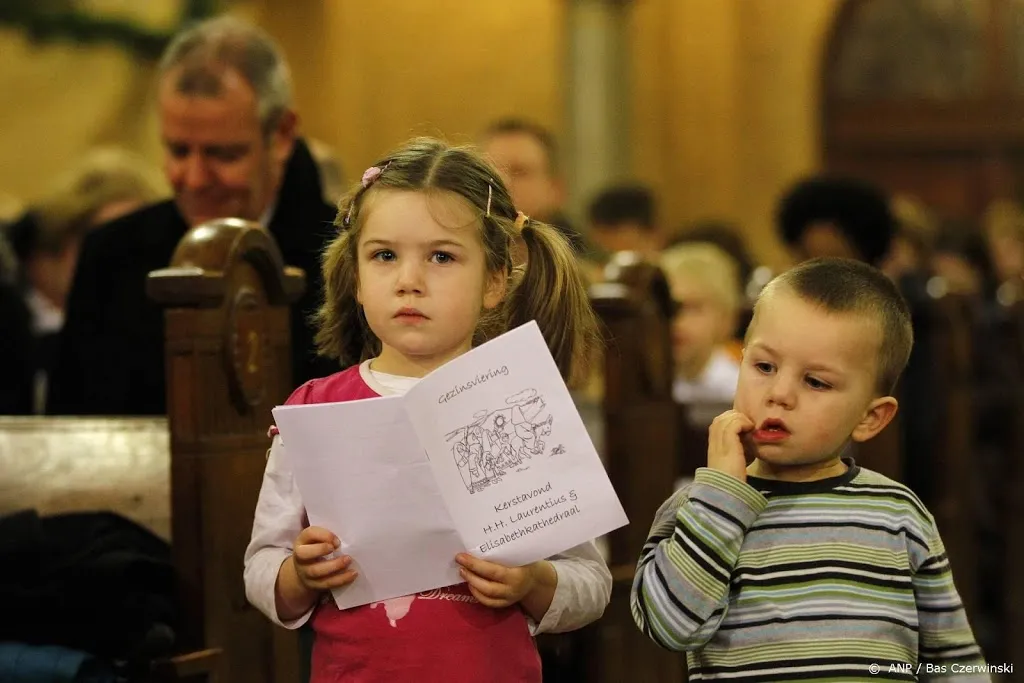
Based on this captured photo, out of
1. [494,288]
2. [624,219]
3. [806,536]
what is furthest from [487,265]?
[624,219]

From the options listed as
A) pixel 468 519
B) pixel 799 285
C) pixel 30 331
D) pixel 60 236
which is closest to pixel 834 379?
pixel 799 285

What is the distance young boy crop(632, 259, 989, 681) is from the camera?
2213mm

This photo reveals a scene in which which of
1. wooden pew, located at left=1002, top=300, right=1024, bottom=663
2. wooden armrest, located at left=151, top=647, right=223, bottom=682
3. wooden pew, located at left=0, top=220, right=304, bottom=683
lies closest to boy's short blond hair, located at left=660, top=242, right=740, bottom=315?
wooden pew, located at left=1002, top=300, right=1024, bottom=663

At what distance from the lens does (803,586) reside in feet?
7.30

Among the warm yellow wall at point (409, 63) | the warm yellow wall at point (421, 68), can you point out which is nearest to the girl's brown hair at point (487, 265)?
the warm yellow wall at point (409, 63)

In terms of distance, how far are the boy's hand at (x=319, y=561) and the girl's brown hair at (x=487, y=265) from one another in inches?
18.0

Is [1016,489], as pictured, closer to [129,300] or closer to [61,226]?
[61,226]

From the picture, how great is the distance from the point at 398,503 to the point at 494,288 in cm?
39

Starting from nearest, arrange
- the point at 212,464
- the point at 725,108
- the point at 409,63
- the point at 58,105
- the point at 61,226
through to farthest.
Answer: the point at 212,464 → the point at 61,226 → the point at 58,105 → the point at 409,63 → the point at 725,108

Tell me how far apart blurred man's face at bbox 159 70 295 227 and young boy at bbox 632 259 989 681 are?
7.23 feet

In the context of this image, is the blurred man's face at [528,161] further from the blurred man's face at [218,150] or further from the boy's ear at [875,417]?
the boy's ear at [875,417]

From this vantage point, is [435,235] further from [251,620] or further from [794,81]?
[794,81]

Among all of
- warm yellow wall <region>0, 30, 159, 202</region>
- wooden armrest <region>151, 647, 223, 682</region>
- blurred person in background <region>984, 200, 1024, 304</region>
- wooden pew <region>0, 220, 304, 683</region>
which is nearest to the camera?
wooden armrest <region>151, 647, 223, 682</region>

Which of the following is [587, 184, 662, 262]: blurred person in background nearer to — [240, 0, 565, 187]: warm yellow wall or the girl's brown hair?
[240, 0, 565, 187]: warm yellow wall
